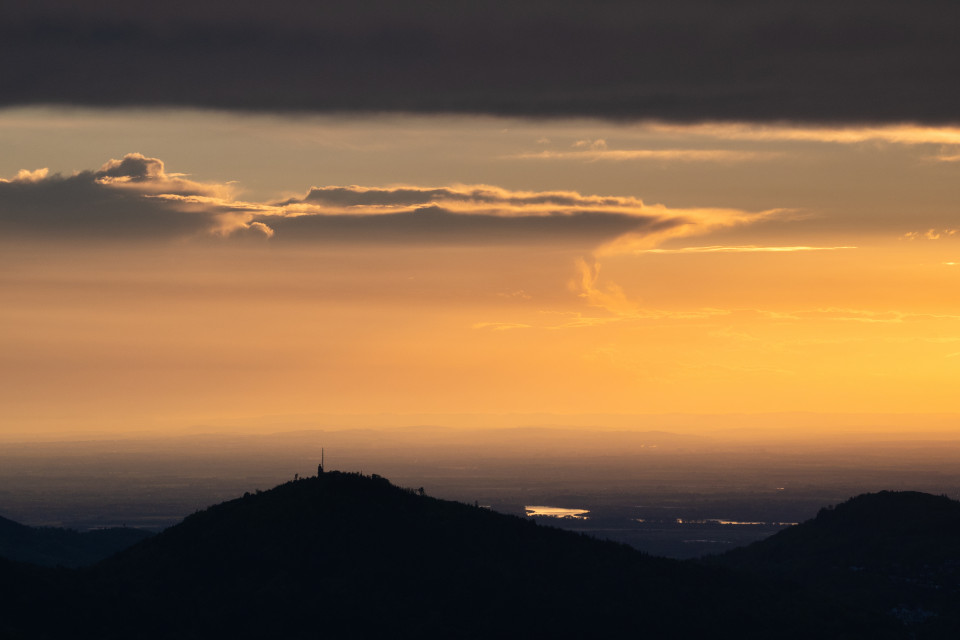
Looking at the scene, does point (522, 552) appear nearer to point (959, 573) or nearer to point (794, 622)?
point (794, 622)

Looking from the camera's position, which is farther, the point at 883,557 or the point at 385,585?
the point at 883,557

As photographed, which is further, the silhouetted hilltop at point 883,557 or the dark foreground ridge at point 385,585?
the silhouetted hilltop at point 883,557

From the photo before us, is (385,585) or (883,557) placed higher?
(883,557)

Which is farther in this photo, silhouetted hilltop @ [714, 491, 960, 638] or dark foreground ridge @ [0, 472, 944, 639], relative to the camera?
silhouetted hilltop @ [714, 491, 960, 638]

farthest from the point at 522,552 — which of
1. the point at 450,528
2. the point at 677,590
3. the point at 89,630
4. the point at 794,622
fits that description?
the point at 89,630
